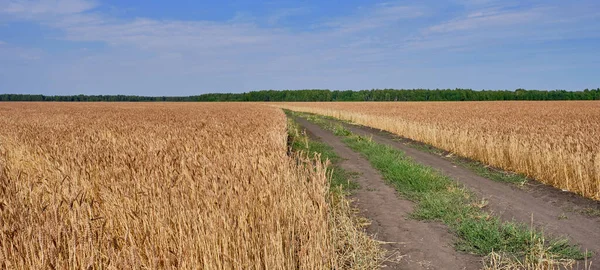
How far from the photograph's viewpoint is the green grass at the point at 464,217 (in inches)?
253

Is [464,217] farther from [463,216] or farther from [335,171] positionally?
[335,171]

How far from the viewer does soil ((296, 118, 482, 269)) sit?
6004 millimetres

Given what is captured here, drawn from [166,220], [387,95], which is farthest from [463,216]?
[387,95]

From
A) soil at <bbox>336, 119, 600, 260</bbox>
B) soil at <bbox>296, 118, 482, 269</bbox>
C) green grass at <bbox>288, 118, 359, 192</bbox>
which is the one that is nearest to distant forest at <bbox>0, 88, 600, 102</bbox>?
green grass at <bbox>288, 118, 359, 192</bbox>

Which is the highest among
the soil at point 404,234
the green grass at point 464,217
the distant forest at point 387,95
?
the distant forest at point 387,95

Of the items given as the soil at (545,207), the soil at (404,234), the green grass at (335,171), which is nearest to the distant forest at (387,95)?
the green grass at (335,171)

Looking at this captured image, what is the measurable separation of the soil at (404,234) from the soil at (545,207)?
4.65ft

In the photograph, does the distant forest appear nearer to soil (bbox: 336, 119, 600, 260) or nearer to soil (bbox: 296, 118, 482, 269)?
soil (bbox: 336, 119, 600, 260)

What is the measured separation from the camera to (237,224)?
4.25 meters

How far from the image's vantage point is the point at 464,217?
819cm

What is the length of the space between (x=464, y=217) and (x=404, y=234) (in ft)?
5.59

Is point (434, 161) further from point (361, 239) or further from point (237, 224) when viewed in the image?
point (237, 224)

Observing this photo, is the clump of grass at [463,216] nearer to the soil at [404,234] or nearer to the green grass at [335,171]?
the soil at [404,234]

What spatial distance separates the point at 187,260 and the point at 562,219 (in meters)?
7.75
